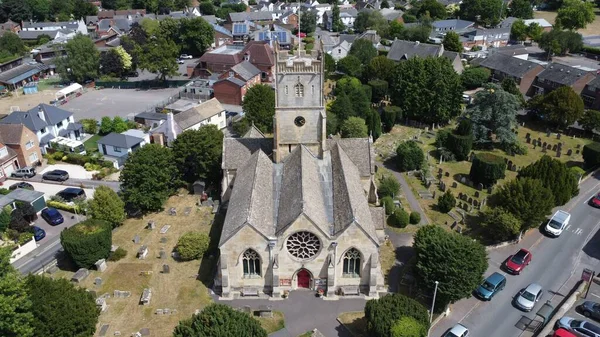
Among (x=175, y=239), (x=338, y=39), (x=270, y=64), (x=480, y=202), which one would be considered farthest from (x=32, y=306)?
(x=338, y=39)

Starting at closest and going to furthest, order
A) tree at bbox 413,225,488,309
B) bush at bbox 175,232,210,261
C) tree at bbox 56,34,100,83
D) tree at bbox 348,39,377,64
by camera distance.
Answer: tree at bbox 413,225,488,309, bush at bbox 175,232,210,261, tree at bbox 56,34,100,83, tree at bbox 348,39,377,64

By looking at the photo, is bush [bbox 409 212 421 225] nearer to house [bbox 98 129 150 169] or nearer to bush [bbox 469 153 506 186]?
bush [bbox 469 153 506 186]

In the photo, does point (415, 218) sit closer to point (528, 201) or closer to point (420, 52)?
point (528, 201)

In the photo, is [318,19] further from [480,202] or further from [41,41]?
[480,202]

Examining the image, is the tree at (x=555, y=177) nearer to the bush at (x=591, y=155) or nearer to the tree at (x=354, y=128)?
the bush at (x=591, y=155)

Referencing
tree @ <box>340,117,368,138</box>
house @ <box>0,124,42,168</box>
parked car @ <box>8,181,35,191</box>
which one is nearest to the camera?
parked car @ <box>8,181,35,191</box>

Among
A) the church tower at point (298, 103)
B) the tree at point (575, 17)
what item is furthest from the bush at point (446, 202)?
the tree at point (575, 17)

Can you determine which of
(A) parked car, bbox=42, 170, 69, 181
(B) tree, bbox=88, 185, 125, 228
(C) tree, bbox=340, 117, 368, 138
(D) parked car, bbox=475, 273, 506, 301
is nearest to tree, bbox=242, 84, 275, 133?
(C) tree, bbox=340, 117, 368, 138

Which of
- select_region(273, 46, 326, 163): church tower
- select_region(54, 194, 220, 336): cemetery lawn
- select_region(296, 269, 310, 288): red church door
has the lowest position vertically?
select_region(54, 194, 220, 336): cemetery lawn
